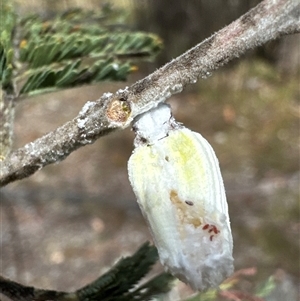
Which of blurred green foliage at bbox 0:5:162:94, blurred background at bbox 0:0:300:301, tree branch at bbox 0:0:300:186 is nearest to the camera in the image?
tree branch at bbox 0:0:300:186

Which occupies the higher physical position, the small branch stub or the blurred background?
the blurred background

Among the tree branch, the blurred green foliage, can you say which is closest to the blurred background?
the blurred green foliage

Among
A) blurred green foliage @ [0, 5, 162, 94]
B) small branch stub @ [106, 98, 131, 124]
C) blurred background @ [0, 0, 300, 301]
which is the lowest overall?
small branch stub @ [106, 98, 131, 124]

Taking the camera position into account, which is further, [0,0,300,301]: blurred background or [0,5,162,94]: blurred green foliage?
[0,0,300,301]: blurred background

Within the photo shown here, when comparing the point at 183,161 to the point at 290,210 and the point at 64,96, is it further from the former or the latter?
the point at 64,96

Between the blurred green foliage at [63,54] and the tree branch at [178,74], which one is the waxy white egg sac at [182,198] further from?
the blurred green foliage at [63,54]

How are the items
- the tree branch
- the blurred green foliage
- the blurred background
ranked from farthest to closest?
the blurred background < the blurred green foliage < the tree branch

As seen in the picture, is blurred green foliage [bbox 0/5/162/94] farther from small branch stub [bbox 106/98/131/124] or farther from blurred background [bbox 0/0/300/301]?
blurred background [bbox 0/0/300/301]

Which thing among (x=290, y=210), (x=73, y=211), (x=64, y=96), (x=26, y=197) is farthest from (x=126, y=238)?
(x=64, y=96)

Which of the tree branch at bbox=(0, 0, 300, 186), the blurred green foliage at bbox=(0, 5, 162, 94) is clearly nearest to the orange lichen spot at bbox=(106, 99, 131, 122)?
the tree branch at bbox=(0, 0, 300, 186)
